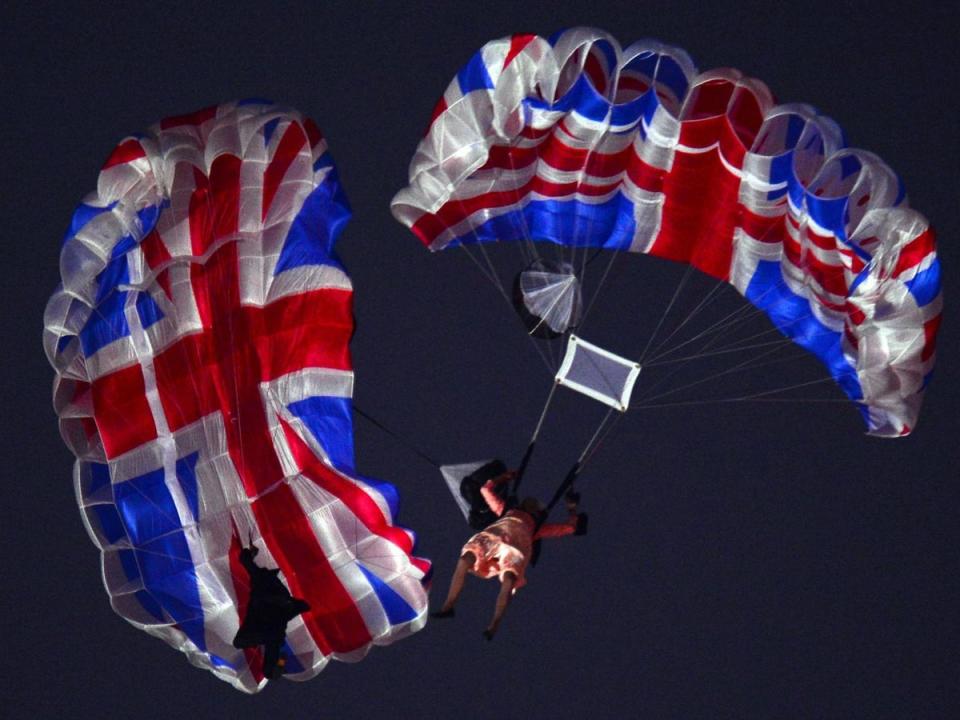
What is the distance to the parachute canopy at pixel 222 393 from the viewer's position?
848cm

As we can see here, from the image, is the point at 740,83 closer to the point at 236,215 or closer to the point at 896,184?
the point at 896,184

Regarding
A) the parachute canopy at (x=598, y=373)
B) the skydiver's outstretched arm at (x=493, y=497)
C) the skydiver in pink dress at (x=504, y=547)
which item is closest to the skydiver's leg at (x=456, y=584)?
the skydiver in pink dress at (x=504, y=547)

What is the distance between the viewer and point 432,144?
8773mm

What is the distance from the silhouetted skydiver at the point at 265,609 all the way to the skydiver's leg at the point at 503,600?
0.81 meters

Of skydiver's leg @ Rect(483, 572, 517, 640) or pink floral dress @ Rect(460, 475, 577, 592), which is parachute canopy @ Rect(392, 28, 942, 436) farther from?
skydiver's leg @ Rect(483, 572, 517, 640)

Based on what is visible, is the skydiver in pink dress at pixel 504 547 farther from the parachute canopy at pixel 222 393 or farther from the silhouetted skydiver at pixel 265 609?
the silhouetted skydiver at pixel 265 609

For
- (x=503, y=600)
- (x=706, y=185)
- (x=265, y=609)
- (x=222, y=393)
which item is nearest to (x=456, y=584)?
(x=503, y=600)

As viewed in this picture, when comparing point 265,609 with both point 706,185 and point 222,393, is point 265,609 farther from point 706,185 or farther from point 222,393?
point 706,185

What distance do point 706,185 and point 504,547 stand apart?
200 centimetres

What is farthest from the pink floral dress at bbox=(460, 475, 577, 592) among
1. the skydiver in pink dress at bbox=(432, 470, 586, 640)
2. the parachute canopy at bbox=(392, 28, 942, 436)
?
the parachute canopy at bbox=(392, 28, 942, 436)

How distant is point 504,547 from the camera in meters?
8.62

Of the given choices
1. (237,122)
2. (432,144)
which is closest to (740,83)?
(432,144)

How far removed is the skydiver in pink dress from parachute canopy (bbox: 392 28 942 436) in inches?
55.2

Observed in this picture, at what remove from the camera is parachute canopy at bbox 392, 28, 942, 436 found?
8508 mm
